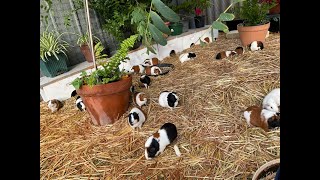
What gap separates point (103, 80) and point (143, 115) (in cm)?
46

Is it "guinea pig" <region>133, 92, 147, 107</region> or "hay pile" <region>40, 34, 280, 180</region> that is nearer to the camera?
"hay pile" <region>40, 34, 280, 180</region>

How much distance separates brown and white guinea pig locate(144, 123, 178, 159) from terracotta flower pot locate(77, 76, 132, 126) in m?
0.53

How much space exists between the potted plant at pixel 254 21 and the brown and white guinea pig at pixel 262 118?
198 centimetres

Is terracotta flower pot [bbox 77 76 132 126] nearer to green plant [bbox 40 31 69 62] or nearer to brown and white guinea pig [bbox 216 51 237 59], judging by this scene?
green plant [bbox 40 31 69 62]

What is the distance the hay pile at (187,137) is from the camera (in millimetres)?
1422

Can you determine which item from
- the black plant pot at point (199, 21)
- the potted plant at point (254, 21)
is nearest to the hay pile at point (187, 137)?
the potted plant at point (254, 21)

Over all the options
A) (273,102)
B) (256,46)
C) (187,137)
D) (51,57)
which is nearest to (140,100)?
(187,137)

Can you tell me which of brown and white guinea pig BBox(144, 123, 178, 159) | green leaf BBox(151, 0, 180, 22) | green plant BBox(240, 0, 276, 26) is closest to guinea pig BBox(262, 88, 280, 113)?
brown and white guinea pig BBox(144, 123, 178, 159)

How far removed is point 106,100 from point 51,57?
1371 mm

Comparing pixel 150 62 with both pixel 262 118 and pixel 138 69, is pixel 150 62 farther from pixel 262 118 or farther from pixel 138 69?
pixel 262 118

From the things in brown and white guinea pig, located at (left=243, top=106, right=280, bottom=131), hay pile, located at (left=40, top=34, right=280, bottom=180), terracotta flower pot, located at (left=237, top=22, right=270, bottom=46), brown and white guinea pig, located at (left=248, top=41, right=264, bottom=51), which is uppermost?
terracotta flower pot, located at (left=237, top=22, right=270, bottom=46)

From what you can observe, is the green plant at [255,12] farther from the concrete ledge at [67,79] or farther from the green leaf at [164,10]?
the green leaf at [164,10]

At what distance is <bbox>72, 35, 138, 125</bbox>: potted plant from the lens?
1.81 m
